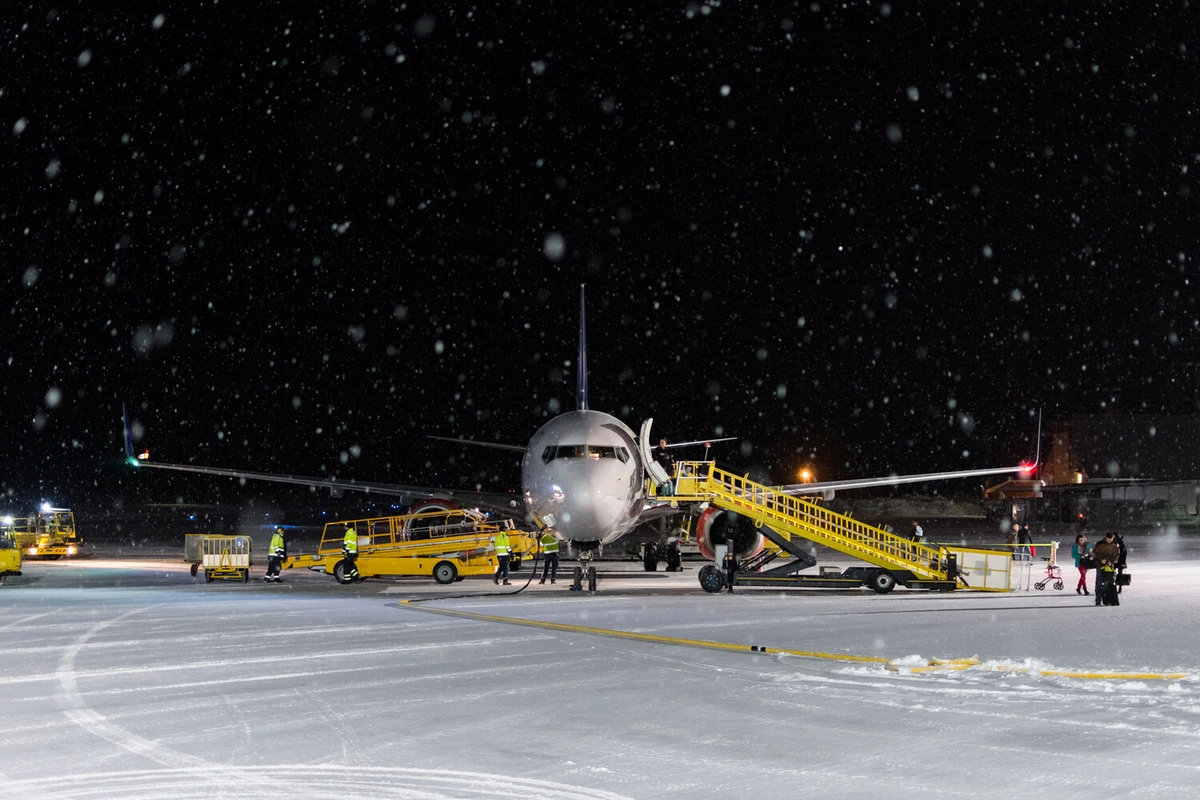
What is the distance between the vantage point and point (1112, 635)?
50.3 ft

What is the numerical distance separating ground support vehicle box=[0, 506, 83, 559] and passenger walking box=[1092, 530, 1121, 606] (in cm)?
3755

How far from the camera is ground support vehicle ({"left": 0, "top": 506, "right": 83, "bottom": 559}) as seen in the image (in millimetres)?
42812

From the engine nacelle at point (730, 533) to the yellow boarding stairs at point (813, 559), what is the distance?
814 millimetres

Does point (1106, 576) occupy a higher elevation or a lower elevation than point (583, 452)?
lower

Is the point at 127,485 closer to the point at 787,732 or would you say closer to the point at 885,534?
the point at 885,534

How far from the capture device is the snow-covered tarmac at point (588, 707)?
722cm

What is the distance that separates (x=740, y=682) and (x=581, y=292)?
74.3 feet

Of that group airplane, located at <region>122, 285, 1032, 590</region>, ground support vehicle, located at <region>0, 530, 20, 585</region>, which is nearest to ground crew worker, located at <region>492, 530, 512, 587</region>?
airplane, located at <region>122, 285, 1032, 590</region>

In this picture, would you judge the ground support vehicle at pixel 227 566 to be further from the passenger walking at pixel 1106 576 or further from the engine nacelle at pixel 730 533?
the passenger walking at pixel 1106 576

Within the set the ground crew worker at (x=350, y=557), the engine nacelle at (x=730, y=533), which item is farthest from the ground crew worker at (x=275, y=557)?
the engine nacelle at (x=730, y=533)

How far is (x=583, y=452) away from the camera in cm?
2489

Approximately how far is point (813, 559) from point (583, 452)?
5886mm

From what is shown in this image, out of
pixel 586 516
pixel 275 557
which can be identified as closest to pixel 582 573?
pixel 586 516

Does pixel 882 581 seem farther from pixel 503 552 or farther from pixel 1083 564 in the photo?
pixel 503 552
